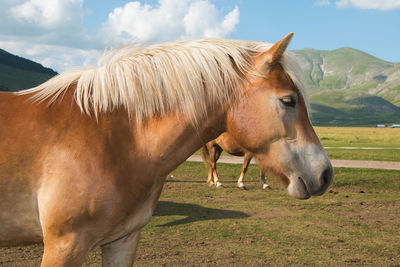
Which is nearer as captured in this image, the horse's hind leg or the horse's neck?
the horse's neck

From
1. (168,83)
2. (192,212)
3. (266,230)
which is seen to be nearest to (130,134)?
(168,83)

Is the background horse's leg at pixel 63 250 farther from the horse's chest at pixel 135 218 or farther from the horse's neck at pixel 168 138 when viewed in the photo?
the horse's neck at pixel 168 138

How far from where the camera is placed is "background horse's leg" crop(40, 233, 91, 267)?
1931 millimetres

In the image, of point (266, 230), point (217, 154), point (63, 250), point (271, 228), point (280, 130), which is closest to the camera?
point (63, 250)

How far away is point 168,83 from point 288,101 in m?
0.76

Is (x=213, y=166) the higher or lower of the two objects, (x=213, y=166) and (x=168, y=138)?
the lower

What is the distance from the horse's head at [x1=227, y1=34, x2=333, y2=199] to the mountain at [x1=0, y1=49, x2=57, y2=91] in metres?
113

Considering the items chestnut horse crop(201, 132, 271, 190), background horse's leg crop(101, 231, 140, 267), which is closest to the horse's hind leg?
chestnut horse crop(201, 132, 271, 190)

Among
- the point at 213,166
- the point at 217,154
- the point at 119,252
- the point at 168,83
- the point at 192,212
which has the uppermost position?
the point at 168,83

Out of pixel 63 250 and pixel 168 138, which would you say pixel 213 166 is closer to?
pixel 168 138

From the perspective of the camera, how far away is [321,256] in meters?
5.19

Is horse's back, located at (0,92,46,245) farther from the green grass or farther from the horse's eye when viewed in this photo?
the green grass

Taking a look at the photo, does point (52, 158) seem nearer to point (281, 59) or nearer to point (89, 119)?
point (89, 119)

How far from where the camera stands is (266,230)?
6.54 m
